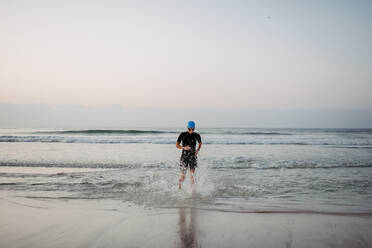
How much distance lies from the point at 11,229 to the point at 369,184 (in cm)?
871

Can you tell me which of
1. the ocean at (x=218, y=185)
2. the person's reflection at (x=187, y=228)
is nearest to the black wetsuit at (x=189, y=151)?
the ocean at (x=218, y=185)

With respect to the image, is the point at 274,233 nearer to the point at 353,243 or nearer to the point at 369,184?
the point at 353,243

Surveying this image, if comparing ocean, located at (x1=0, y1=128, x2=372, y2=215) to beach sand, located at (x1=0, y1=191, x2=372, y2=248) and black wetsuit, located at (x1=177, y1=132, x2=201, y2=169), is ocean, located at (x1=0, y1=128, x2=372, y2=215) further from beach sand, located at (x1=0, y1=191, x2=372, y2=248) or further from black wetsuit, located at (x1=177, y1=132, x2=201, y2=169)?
black wetsuit, located at (x1=177, y1=132, x2=201, y2=169)

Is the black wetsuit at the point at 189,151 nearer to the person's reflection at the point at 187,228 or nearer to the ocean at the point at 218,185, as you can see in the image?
the ocean at the point at 218,185

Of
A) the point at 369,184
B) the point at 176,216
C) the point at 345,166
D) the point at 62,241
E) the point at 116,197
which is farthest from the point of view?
the point at 345,166

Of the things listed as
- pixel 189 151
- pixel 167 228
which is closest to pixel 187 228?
pixel 167 228

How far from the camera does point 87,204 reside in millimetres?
5004

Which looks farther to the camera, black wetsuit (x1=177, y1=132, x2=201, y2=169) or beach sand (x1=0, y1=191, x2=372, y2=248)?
black wetsuit (x1=177, y1=132, x2=201, y2=169)

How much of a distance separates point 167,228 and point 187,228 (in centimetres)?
31

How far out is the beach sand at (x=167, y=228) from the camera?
319cm

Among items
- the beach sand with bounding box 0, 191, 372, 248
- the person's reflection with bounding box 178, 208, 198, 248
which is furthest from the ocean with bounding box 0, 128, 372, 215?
the beach sand with bounding box 0, 191, 372, 248

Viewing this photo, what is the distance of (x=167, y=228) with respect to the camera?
3680mm

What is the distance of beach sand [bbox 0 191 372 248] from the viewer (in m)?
3.19

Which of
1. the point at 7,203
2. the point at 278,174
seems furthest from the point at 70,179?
the point at 278,174
